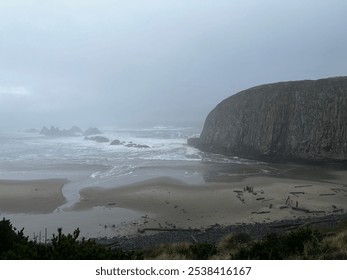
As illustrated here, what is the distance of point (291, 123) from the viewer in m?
38.2

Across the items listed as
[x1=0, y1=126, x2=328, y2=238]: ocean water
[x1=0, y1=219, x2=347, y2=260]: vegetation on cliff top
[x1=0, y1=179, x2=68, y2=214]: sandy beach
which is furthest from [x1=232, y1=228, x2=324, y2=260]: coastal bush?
[x1=0, y1=179, x2=68, y2=214]: sandy beach

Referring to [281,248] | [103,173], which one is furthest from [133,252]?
[103,173]

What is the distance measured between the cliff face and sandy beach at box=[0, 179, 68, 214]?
26311mm

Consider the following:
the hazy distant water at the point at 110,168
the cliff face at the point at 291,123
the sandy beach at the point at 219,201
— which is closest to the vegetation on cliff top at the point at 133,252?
the sandy beach at the point at 219,201

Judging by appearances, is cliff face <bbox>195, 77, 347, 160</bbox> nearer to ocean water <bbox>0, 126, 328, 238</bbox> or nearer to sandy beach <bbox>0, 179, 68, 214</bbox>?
ocean water <bbox>0, 126, 328, 238</bbox>

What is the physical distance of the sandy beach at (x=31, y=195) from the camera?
60.0ft

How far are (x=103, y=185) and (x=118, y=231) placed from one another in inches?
383

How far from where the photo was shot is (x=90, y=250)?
561cm

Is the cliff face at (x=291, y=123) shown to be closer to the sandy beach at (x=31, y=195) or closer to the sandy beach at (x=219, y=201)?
the sandy beach at (x=219, y=201)

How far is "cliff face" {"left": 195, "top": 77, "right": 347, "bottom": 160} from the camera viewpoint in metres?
35.1

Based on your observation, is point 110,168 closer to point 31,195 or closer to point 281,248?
point 31,195

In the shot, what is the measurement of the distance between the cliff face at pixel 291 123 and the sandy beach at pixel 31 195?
86.3 ft

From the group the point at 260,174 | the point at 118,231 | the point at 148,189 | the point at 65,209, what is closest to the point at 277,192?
the point at 260,174
